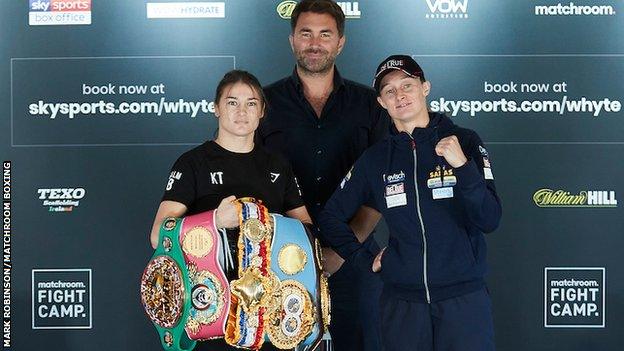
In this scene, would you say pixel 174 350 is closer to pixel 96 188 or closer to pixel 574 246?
pixel 96 188

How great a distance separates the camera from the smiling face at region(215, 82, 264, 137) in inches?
108

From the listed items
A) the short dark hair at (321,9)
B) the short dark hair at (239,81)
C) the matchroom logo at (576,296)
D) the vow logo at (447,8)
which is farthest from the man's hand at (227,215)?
the matchroom logo at (576,296)

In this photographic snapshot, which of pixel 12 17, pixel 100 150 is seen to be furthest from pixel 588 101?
pixel 12 17

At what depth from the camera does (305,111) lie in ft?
10.6

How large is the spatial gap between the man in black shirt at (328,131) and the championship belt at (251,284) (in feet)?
2.13

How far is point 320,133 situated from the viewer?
3.22 metres

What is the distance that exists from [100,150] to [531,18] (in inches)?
82.5

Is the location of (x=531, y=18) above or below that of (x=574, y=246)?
above

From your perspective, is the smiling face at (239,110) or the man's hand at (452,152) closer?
the man's hand at (452,152)

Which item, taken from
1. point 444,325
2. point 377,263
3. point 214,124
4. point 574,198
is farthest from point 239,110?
point 574,198

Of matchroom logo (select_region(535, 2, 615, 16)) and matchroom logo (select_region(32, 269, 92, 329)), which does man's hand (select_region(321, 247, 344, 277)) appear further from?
matchroom logo (select_region(535, 2, 615, 16))

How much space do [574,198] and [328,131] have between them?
59.2 inches

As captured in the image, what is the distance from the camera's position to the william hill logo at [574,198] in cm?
413

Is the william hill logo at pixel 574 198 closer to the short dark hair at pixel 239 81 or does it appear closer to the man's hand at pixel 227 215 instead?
the short dark hair at pixel 239 81
